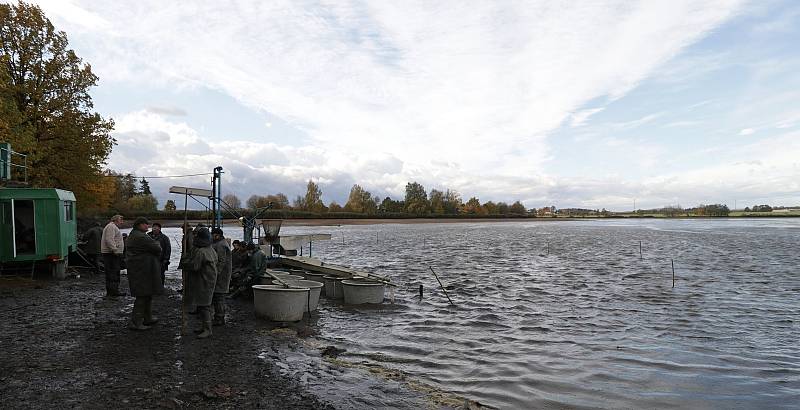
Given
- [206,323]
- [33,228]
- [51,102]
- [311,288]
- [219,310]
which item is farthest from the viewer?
[51,102]

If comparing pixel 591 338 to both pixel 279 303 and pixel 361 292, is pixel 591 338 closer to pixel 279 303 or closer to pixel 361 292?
pixel 361 292

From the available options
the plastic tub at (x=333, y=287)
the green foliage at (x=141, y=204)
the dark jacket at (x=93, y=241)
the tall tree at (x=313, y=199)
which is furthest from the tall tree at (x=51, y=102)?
the tall tree at (x=313, y=199)

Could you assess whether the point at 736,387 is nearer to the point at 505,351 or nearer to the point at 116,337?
the point at 505,351

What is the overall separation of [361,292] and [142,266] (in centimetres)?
662

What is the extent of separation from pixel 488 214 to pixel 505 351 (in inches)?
5961

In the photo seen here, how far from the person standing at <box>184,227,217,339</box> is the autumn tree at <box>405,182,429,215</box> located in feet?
413

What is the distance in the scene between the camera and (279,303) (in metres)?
10.9

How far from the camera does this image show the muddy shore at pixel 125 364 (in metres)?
5.79

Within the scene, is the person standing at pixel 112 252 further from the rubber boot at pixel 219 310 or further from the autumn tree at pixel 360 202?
the autumn tree at pixel 360 202

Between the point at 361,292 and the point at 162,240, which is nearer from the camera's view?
the point at 361,292

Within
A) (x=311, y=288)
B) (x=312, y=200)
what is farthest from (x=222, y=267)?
(x=312, y=200)

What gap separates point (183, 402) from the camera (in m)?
Result: 5.72

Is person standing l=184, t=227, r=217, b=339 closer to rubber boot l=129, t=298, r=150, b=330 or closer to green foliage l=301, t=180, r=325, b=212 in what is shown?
rubber boot l=129, t=298, r=150, b=330

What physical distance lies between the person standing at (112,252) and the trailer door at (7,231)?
344cm
